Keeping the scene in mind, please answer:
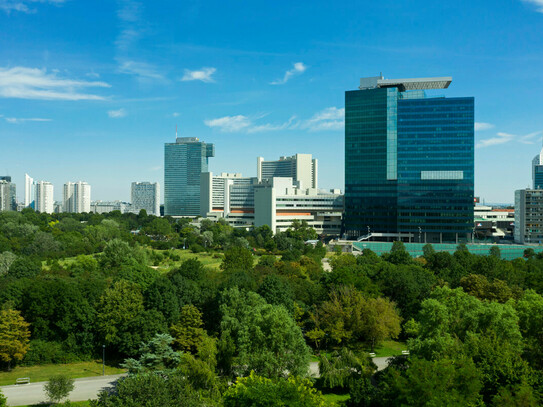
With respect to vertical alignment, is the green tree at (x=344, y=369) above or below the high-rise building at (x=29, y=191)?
below

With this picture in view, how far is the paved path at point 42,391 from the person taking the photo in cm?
1901

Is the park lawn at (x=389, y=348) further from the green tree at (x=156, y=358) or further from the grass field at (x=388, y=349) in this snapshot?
the green tree at (x=156, y=358)

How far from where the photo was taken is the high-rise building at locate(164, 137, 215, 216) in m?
129

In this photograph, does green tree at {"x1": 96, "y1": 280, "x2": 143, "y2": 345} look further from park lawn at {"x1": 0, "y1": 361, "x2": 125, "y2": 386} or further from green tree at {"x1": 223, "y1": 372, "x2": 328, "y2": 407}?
green tree at {"x1": 223, "y1": 372, "x2": 328, "y2": 407}

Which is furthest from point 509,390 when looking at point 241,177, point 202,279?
point 241,177

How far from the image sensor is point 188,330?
23.2 metres

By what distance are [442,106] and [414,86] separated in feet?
20.6

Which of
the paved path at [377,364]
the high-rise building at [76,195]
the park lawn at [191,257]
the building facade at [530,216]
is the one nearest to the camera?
the paved path at [377,364]

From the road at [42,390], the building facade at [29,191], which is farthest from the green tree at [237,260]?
the building facade at [29,191]

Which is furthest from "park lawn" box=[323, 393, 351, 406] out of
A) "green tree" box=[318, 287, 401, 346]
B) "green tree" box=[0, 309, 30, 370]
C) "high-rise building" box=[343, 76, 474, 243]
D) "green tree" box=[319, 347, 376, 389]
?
"high-rise building" box=[343, 76, 474, 243]

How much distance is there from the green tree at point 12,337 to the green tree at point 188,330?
278 inches

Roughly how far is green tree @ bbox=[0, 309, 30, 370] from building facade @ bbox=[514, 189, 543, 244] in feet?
234

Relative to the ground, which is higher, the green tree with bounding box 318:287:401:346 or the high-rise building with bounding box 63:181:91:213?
the high-rise building with bounding box 63:181:91:213

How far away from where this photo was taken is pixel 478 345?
17.4 metres
